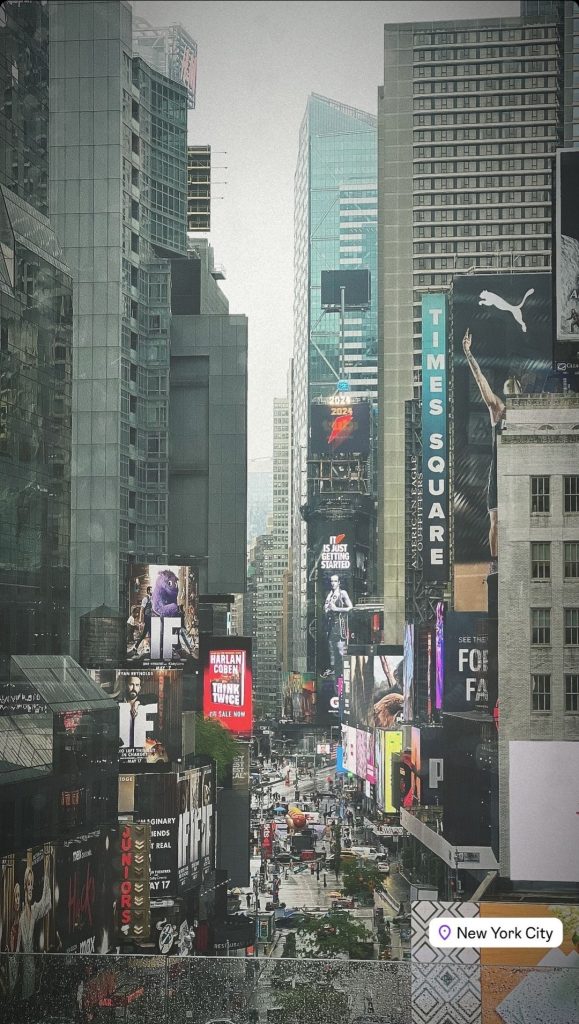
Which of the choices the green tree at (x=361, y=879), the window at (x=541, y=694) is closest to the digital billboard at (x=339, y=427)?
the window at (x=541, y=694)

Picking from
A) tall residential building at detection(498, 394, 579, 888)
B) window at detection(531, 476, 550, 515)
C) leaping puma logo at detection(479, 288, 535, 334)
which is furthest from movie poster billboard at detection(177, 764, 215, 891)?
leaping puma logo at detection(479, 288, 535, 334)

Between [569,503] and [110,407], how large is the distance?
384 cm

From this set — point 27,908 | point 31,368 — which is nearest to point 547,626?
point 27,908

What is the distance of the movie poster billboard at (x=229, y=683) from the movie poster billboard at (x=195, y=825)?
46 cm

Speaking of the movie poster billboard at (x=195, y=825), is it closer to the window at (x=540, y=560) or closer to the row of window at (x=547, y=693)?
the row of window at (x=547, y=693)

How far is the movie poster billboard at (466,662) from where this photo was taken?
448 inches

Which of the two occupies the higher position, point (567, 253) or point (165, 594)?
point (567, 253)

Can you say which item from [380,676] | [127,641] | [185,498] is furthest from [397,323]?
[380,676]

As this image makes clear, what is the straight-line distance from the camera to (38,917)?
1041cm

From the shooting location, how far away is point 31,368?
11.3 metres

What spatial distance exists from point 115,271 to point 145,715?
3.63 m

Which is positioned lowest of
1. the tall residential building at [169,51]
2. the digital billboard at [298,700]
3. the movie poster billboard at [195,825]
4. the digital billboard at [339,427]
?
the movie poster billboard at [195,825]

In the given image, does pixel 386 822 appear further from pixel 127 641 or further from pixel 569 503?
pixel 569 503

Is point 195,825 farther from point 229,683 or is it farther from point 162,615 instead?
point 162,615
